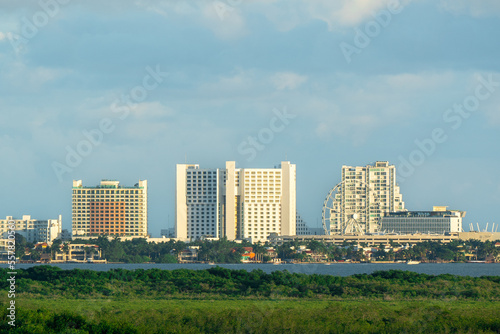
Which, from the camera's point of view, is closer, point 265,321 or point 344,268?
point 265,321

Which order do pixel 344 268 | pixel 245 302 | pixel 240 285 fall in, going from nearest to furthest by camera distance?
1. pixel 245 302
2. pixel 240 285
3. pixel 344 268

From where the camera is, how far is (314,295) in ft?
185

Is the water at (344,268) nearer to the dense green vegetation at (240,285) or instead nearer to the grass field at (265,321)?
the dense green vegetation at (240,285)

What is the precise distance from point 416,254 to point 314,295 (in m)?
140

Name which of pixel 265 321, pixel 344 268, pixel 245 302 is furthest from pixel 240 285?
pixel 344 268

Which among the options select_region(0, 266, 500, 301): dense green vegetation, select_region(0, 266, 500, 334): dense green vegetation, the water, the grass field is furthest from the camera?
the water

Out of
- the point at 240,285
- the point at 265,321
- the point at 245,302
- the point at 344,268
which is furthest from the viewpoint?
the point at 344,268

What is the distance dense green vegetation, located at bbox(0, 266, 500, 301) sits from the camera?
57.5 metres

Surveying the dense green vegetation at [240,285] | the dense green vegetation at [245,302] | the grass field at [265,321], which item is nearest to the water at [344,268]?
the dense green vegetation at [240,285]

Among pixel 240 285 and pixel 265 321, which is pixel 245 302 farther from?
pixel 265 321

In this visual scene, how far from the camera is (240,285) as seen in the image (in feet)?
206

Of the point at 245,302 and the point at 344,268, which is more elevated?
the point at 245,302

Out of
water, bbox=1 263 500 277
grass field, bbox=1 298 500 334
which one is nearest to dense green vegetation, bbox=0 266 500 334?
grass field, bbox=1 298 500 334

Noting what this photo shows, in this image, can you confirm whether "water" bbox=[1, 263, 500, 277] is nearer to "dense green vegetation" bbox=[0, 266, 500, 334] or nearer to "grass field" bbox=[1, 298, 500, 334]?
"dense green vegetation" bbox=[0, 266, 500, 334]
